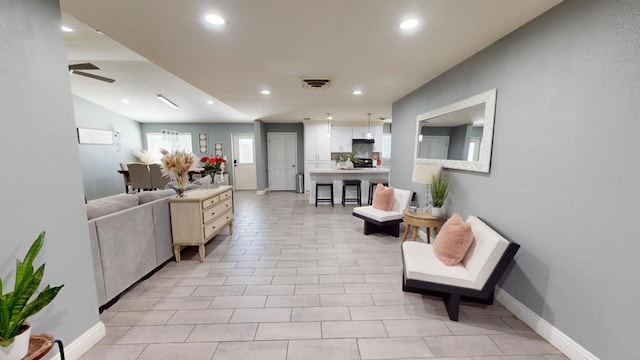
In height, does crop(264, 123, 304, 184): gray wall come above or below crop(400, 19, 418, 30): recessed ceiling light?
below

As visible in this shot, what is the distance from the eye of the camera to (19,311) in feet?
3.60

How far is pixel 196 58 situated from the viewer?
2.55m

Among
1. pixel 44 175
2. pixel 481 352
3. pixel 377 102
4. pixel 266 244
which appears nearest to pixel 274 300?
pixel 266 244

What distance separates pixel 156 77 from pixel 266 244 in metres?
4.77

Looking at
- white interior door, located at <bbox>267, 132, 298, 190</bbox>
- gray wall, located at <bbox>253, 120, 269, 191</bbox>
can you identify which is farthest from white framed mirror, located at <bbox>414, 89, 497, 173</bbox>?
white interior door, located at <bbox>267, 132, 298, 190</bbox>

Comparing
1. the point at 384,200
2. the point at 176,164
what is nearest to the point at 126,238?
the point at 176,164

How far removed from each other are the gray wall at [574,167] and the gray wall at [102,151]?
900 cm

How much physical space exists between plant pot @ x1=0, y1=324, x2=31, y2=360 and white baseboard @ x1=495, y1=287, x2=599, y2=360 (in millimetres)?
3136

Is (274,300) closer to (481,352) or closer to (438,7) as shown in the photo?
(481,352)

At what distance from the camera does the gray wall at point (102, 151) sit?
659 cm

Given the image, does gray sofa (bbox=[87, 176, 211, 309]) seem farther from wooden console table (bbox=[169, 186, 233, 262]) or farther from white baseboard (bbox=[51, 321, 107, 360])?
white baseboard (bbox=[51, 321, 107, 360])

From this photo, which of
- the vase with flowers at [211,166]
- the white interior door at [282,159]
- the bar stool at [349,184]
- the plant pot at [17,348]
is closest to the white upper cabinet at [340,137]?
the white interior door at [282,159]

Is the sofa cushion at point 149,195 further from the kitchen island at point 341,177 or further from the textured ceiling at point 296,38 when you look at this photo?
the kitchen island at point 341,177

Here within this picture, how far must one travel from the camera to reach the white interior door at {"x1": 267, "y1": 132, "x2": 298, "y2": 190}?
27.8 feet
